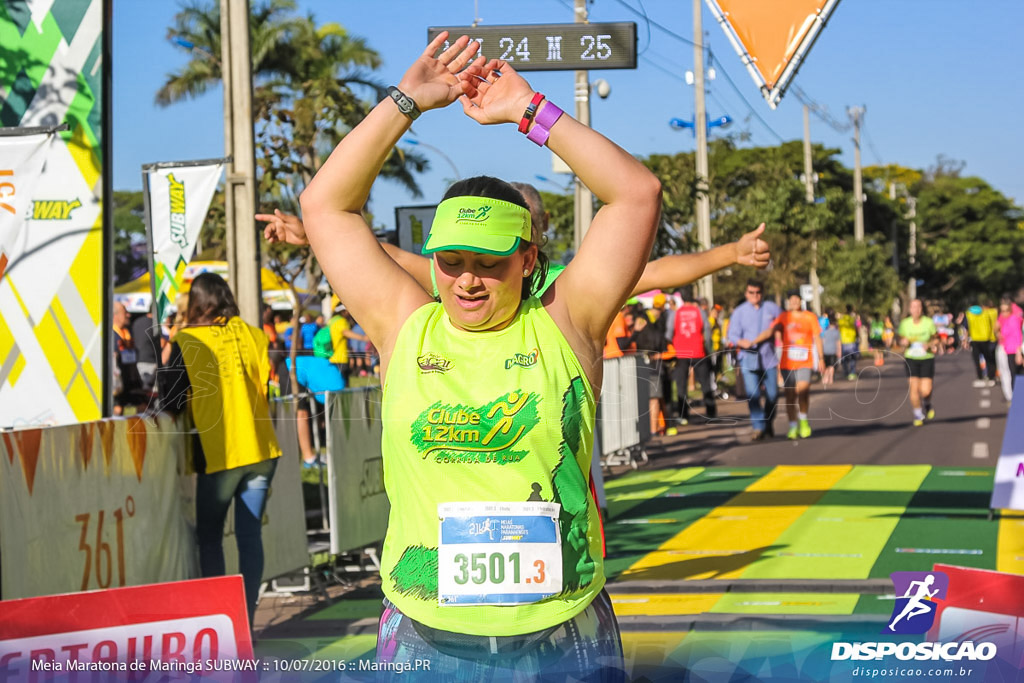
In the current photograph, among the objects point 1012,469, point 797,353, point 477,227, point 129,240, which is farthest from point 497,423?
point 129,240

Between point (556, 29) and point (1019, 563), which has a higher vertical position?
point (556, 29)

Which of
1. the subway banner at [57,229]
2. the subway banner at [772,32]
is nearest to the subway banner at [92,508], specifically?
the subway banner at [57,229]

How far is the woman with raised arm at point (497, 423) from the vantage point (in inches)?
103

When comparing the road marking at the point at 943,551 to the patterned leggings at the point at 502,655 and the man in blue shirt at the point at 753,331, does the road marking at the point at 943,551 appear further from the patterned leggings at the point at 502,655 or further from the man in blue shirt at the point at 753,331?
the patterned leggings at the point at 502,655

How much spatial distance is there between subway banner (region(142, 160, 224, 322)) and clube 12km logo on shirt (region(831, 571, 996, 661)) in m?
5.85

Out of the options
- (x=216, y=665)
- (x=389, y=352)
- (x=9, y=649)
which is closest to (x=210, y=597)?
(x=216, y=665)

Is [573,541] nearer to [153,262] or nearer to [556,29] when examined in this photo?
[556,29]

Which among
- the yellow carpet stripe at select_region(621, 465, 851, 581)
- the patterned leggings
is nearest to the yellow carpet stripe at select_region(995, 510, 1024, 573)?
the yellow carpet stripe at select_region(621, 465, 851, 581)

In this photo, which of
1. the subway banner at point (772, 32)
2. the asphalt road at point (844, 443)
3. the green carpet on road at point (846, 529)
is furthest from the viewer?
the asphalt road at point (844, 443)

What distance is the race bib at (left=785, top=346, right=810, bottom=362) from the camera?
45.7ft

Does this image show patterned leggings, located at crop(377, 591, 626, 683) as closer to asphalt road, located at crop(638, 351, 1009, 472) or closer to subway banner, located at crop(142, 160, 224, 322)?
subway banner, located at crop(142, 160, 224, 322)

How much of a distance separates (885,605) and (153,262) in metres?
5.27

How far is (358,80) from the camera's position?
18.4 meters

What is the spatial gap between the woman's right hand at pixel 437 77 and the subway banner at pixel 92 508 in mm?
3086
